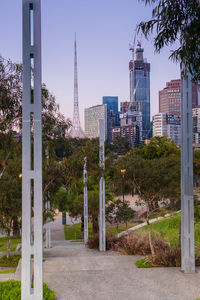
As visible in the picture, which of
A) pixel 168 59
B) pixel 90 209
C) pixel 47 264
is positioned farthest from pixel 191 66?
pixel 90 209

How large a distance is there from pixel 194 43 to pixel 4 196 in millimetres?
7937

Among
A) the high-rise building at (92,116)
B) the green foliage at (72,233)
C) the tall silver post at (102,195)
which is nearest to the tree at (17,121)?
the tall silver post at (102,195)

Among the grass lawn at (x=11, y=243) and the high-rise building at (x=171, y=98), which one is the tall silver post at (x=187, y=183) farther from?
the high-rise building at (x=171, y=98)

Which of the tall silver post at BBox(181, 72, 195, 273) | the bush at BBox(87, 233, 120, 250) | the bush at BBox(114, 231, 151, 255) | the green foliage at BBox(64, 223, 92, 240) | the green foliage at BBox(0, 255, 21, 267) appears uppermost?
the tall silver post at BBox(181, 72, 195, 273)

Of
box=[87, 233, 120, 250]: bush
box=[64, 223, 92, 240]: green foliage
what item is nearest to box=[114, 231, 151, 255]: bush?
box=[87, 233, 120, 250]: bush

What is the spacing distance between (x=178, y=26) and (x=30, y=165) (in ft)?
11.4

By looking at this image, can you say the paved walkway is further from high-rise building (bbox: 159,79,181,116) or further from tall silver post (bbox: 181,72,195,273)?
high-rise building (bbox: 159,79,181,116)

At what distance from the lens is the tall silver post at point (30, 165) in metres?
4.31

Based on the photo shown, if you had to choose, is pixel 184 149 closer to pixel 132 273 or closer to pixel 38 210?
pixel 132 273

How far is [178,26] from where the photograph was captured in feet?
19.0

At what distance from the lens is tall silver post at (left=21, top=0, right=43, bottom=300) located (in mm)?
4309

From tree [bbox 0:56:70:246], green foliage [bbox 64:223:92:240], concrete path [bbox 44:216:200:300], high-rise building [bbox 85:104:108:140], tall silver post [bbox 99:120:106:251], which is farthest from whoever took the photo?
high-rise building [bbox 85:104:108:140]

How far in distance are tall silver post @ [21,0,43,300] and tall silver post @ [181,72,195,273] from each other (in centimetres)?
404

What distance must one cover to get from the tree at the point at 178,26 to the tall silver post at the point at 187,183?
1.51 meters
